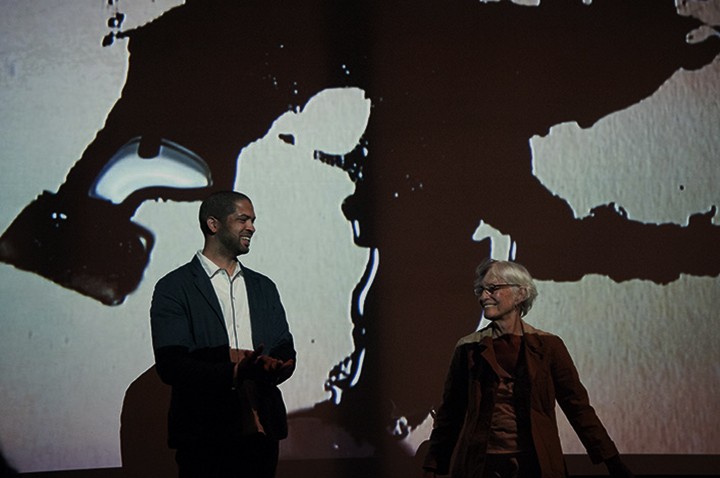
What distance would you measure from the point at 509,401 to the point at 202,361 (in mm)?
889

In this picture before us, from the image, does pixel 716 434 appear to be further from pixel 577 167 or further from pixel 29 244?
pixel 29 244

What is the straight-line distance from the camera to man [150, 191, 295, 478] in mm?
2713

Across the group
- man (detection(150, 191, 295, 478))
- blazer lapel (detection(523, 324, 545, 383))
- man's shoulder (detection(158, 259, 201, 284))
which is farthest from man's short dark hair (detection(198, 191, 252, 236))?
blazer lapel (detection(523, 324, 545, 383))

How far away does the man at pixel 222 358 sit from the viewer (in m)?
2.71

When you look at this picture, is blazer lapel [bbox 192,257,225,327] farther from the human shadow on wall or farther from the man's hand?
the human shadow on wall

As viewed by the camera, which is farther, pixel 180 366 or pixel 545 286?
pixel 545 286

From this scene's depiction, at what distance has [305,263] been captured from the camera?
3822 millimetres

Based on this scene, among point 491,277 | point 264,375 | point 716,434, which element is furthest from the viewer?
point 716,434

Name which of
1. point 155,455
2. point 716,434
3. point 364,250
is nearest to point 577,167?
point 364,250

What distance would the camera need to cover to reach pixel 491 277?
117 inches

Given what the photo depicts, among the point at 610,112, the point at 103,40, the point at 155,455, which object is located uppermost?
the point at 103,40

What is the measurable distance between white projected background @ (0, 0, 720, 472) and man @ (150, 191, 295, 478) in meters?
0.86

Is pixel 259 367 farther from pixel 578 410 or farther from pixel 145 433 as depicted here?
pixel 145 433

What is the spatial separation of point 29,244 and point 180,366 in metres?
1.40
